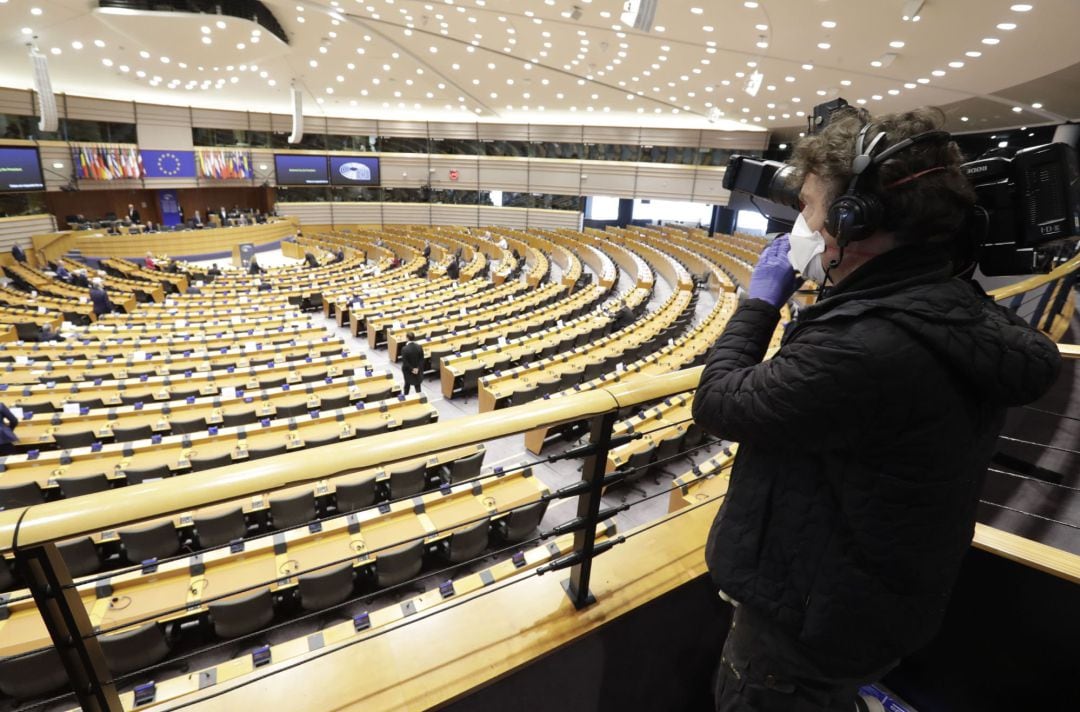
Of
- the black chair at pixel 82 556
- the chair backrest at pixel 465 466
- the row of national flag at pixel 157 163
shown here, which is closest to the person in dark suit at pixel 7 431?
the black chair at pixel 82 556

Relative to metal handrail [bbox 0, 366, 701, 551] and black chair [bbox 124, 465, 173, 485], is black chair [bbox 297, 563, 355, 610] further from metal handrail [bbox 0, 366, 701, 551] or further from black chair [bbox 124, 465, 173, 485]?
metal handrail [bbox 0, 366, 701, 551]

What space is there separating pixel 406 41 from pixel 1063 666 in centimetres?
1853

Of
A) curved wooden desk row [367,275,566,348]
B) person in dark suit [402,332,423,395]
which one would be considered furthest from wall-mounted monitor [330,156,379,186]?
person in dark suit [402,332,423,395]

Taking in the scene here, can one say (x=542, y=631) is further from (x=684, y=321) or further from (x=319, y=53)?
(x=319, y=53)

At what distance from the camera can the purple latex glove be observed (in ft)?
4.18

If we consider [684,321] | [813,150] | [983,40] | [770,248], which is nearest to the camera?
[813,150]

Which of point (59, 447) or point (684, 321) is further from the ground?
point (684, 321)

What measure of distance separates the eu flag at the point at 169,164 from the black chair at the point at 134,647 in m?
26.2

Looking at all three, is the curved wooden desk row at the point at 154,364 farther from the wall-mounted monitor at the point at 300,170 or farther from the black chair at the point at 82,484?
the wall-mounted monitor at the point at 300,170

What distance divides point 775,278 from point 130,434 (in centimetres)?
776

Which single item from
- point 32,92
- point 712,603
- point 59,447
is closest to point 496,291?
point 59,447

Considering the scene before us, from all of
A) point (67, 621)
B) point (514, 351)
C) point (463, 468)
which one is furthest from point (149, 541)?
point (514, 351)

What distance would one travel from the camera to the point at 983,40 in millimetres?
8430

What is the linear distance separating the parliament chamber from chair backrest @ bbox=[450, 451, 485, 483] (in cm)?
25
